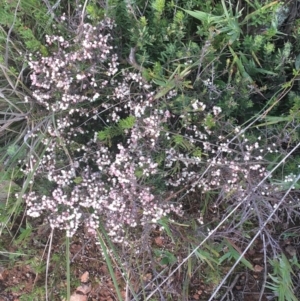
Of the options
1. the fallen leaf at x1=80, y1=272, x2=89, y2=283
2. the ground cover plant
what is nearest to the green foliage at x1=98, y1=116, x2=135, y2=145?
the ground cover plant

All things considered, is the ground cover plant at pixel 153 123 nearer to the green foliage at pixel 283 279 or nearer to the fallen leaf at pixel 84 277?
the green foliage at pixel 283 279

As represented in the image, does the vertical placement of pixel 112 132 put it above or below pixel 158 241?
above

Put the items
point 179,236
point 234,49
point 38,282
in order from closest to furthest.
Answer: point 234,49 → point 179,236 → point 38,282

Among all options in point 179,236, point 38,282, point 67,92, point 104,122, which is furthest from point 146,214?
point 38,282

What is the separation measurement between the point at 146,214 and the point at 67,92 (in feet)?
1.59

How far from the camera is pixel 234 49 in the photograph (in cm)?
168

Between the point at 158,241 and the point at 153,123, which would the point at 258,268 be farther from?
the point at 153,123

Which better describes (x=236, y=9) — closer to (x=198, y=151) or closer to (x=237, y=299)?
(x=198, y=151)

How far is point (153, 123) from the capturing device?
1.51 meters

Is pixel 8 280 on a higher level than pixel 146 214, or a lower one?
lower

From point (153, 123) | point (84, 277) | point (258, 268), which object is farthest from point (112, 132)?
point (258, 268)

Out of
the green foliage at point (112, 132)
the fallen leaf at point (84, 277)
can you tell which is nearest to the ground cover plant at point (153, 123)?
the green foliage at point (112, 132)

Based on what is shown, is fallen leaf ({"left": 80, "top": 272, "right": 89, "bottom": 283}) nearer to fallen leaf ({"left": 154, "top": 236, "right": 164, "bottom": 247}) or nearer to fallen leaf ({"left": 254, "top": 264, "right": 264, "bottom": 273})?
fallen leaf ({"left": 154, "top": 236, "right": 164, "bottom": 247})

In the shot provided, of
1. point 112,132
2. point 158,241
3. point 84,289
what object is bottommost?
point 84,289
